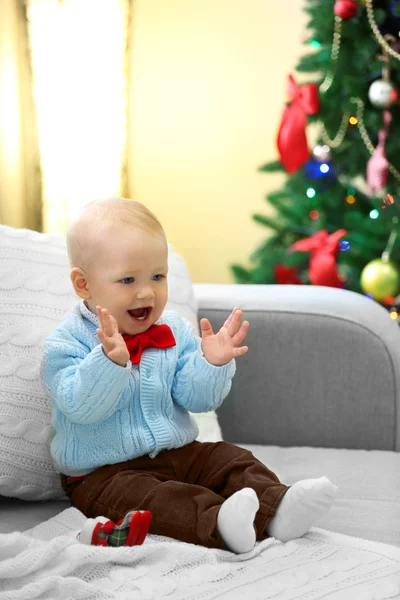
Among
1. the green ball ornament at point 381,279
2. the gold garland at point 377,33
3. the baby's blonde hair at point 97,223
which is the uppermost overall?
the gold garland at point 377,33

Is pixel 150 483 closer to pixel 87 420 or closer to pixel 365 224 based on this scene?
pixel 87 420

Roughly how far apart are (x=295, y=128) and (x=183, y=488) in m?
1.99

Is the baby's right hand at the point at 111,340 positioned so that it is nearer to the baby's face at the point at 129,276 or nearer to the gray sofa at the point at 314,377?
the baby's face at the point at 129,276

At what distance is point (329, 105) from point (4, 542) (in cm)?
226

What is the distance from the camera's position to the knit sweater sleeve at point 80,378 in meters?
1.20

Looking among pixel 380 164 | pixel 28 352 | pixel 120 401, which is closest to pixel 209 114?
pixel 380 164

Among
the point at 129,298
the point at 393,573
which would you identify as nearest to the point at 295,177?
the point at 129,298

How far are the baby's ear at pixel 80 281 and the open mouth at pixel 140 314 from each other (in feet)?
0.25

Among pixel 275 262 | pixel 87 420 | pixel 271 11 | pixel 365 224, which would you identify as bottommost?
pixel 275 262

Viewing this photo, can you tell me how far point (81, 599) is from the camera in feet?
3.08

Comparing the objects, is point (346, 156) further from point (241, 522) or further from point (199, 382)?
point (241, 522)

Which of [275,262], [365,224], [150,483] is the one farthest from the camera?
[275,262]

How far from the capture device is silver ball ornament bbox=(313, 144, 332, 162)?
294cm

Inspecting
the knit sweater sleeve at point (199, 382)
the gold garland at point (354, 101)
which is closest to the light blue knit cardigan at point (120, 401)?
the knit sweater sleeve at point (199, 382)
